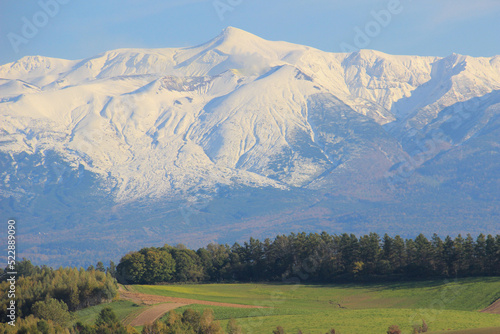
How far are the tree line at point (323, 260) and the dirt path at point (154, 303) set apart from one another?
21565 millimetres

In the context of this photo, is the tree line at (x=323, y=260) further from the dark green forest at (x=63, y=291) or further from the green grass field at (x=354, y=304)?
the dark green forest at (x=63, y=291)

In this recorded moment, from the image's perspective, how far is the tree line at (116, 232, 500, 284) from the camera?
105 m

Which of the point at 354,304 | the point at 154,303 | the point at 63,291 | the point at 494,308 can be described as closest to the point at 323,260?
the point at 354,304

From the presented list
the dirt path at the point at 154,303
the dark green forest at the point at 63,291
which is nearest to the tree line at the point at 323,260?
the dirt path at the point at 154,303

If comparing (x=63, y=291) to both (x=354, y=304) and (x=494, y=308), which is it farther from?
(x=494, y=308)

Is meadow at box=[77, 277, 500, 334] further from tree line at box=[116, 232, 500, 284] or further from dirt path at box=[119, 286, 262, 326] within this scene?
tree line at box=[116, 232, 500, 284]

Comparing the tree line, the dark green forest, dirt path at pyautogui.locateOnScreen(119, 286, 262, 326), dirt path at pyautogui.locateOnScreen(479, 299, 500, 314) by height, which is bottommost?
dirt path at pyautogui.locateOnScreen(479, 299, 500, 314)

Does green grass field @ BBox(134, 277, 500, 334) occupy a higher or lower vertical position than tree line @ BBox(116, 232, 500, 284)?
lower

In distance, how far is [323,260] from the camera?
390 feet

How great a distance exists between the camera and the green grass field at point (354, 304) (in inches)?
2790

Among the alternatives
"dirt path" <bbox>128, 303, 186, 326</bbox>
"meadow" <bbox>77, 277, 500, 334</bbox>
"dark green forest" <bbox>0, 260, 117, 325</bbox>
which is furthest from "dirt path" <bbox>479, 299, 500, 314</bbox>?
"dark green forest" <bbox>0, 260, 117, 325</bbox>

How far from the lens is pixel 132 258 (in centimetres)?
11788

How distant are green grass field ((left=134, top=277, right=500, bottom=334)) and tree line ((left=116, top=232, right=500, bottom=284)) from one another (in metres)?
5.77

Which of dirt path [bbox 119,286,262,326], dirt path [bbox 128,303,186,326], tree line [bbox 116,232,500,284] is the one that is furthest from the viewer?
tree line [bbox 116,232,500,284]
